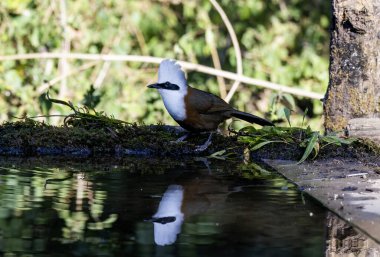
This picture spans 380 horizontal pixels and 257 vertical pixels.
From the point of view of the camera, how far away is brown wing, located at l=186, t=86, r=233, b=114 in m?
4.88

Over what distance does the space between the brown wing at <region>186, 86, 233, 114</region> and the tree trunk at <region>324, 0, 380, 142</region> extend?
70cm

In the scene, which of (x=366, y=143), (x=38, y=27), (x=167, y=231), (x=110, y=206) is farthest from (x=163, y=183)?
(x=38, y=27)

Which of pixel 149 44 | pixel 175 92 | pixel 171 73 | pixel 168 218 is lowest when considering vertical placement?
pixel 168 218

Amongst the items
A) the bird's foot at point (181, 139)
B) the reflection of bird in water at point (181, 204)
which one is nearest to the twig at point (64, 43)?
the bird's foot at point (181, 139)

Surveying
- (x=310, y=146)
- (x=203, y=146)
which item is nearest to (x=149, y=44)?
(x=203, y=146)

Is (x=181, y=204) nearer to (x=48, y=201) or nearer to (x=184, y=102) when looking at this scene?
(x=48, y=201)

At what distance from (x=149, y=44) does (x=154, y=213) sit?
8948 millimetres

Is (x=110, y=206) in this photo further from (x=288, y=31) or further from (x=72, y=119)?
(x=288, y=31)

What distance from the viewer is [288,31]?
12078 millimetres

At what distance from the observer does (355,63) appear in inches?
186

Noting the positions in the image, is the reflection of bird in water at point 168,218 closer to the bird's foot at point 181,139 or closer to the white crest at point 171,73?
the bird's foot at point 181,139

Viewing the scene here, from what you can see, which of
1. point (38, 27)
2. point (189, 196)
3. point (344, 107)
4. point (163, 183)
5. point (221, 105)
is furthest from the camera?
point (38, 27)

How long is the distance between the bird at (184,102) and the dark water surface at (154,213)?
0.85 meters

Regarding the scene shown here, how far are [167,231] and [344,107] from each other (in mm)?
2451
